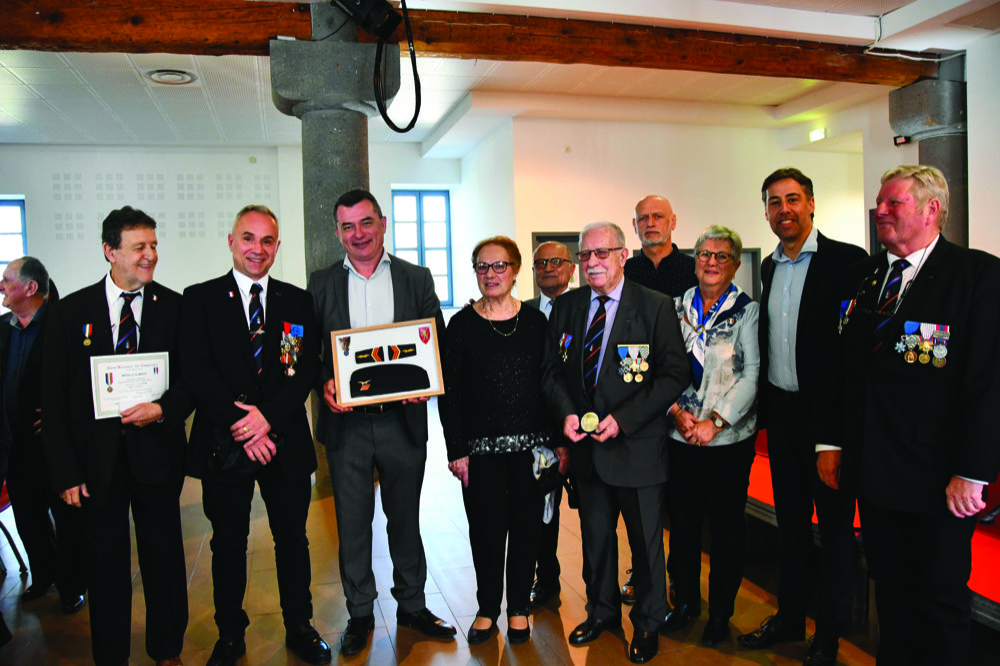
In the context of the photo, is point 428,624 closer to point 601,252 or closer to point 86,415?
point 86,415

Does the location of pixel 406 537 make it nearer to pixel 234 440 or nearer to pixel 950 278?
pixel 234 440

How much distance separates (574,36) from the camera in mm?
5664

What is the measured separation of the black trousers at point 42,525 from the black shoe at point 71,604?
2 centimetres

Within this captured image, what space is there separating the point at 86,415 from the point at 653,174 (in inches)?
300

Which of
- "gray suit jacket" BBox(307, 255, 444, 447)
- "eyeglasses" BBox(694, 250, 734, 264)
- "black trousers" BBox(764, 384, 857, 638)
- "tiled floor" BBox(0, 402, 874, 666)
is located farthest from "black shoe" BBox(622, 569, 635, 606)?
"eyeglasses" BBox(694, 250, 734, 264)

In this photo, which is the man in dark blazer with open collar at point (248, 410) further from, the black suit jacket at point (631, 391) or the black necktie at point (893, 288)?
the black necktie at point (893, 288)

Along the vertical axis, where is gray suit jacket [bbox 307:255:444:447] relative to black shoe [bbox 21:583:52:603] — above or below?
above

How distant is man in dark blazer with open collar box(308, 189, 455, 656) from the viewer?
114 inches

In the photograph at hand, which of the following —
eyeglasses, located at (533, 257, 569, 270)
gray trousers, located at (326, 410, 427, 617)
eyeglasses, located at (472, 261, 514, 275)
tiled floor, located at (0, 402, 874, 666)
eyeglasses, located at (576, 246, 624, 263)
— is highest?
eyeglasses, located at (533, 257, 569, 270)

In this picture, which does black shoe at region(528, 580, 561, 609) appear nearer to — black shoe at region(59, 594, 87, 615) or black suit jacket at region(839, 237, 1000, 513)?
black suit jacket at region(839, 237, 1000, 513)

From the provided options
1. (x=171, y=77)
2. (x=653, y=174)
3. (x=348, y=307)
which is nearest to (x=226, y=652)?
(x=348, y=307)

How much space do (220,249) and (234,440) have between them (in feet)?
27.8

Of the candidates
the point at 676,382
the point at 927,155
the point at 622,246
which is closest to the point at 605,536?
the point at 676,382

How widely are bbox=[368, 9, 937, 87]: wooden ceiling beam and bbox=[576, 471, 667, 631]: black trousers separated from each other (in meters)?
3.63
